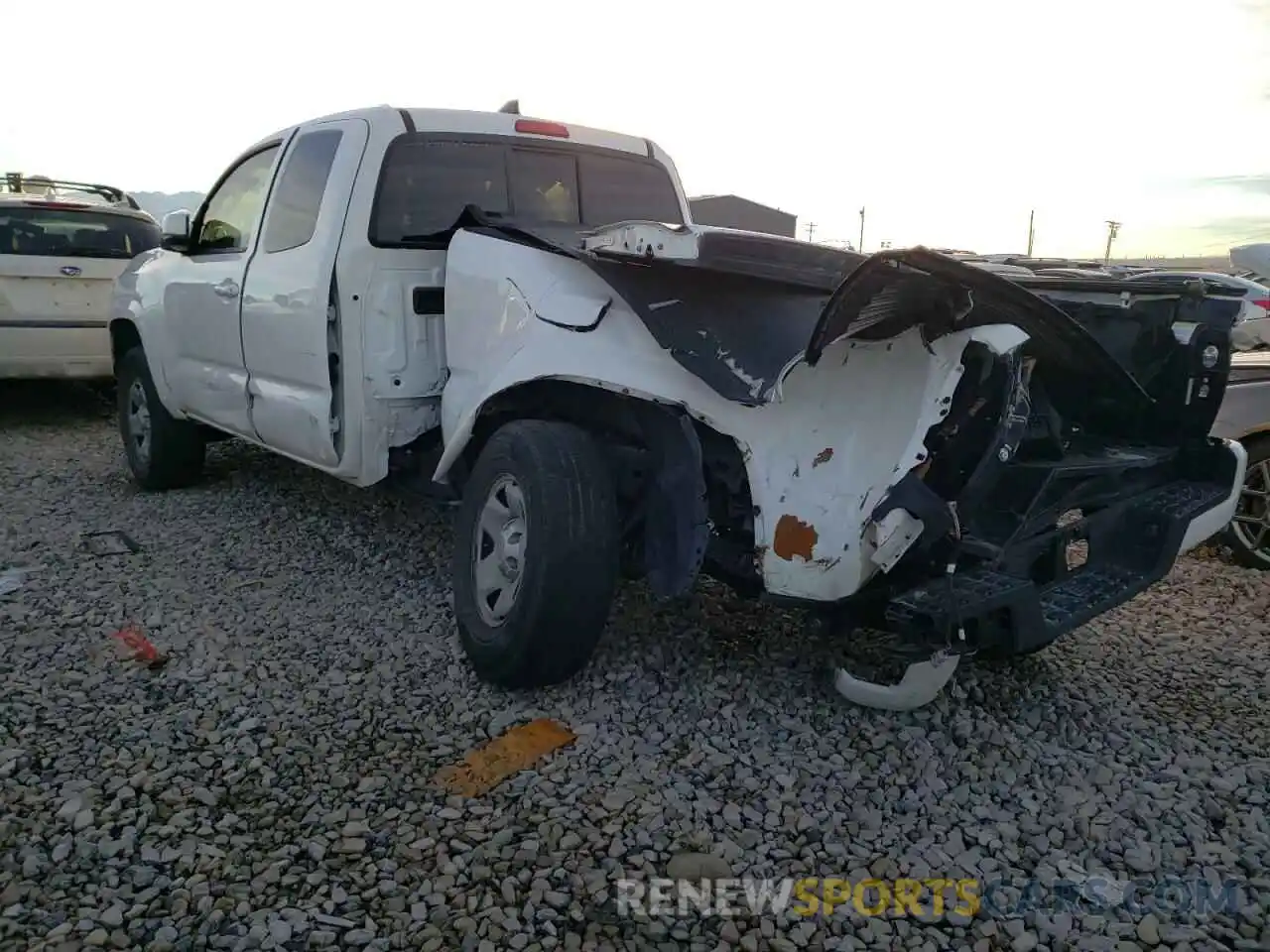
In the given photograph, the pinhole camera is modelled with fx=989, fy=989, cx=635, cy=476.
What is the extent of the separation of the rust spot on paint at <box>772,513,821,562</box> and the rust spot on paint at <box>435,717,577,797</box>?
944 mm

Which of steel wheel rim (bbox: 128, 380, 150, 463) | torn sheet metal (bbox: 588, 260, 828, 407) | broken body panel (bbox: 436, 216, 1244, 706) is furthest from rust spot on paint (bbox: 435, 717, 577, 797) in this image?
steel wheel rim (bbox: 128, 380, 150, 463)

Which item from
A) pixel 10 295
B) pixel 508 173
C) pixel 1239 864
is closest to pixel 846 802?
pixel 1239 864

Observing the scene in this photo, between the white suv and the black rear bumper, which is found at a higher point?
the white suv

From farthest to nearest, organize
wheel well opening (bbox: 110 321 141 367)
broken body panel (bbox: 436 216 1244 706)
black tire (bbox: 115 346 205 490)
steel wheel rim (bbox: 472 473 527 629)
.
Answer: wheel well opening (bbox: 110 321 141 367)
black tire (bbox: 115 346 205 490)
steel wheel rim (bbox: 472 473 527 629)
broken body panel (bbox: 436 216 1244 706)

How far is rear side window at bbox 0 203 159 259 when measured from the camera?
7824 millimetres

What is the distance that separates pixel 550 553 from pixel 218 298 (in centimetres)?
293

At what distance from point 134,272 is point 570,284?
167 inches

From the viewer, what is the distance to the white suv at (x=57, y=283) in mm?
7762

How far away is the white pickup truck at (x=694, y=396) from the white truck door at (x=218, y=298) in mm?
181

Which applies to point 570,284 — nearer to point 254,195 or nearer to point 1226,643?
point 254,195

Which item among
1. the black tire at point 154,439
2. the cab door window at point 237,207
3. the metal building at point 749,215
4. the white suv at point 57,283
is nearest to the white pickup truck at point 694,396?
the cab door window at point 237,207

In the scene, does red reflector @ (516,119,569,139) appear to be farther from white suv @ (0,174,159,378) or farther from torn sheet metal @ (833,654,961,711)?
white suv @ (0,174,159,378)

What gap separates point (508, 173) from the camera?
4359 millimetres

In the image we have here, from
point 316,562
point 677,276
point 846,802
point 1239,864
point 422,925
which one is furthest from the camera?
point 316,562
